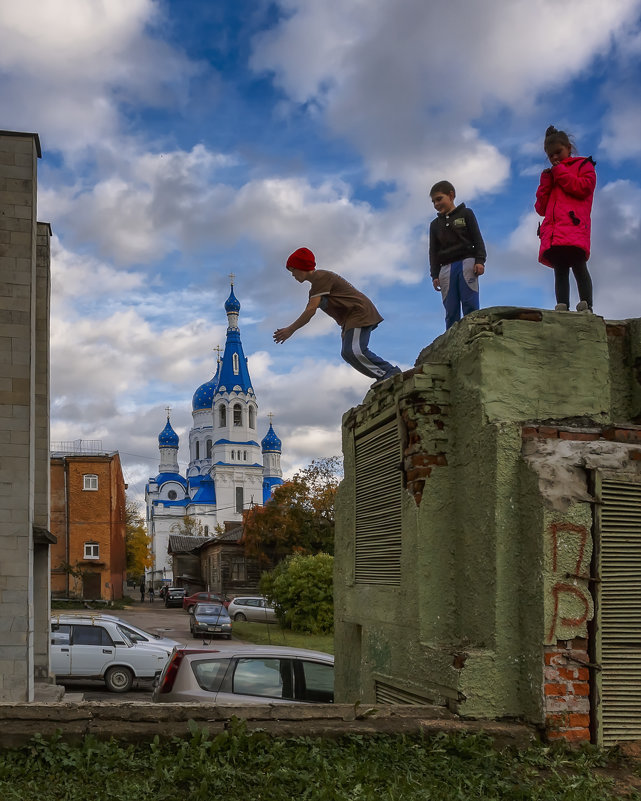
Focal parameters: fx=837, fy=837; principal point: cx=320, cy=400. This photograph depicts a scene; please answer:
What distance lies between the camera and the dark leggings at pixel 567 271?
23.4 feet

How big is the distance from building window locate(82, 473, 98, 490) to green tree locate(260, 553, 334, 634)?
53.9ft

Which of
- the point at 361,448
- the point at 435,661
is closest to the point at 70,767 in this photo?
the point at 435,661

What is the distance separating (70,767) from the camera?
4.87m

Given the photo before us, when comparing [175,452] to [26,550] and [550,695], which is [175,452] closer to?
[26,550]

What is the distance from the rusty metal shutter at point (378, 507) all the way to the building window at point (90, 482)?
38925mm

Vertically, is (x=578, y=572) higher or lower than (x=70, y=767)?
higher

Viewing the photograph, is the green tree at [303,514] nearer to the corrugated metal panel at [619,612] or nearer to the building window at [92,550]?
the building window at [92,550]

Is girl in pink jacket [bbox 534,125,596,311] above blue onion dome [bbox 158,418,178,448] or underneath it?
underneath

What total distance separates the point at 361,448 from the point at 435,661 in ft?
9.18

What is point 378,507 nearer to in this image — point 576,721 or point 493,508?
point 493,508

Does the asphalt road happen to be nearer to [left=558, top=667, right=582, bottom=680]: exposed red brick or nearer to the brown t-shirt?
[left=558, top=667, right=582, bottom=680]: exposed red brick

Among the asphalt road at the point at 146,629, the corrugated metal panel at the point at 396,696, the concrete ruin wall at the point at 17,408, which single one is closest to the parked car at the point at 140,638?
the asphalt road at the point at 146,629

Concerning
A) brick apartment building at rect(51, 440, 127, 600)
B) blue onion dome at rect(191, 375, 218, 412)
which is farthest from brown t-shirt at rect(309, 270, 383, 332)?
blue onion dome at rect(191, 375, 218, 412)

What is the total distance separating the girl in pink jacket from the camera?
696 cm
